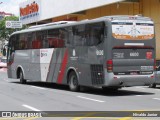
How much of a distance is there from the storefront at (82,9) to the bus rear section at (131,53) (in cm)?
1230

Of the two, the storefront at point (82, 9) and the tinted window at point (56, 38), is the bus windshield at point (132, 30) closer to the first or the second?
the tinted window at point (56, 38)

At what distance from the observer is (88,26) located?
18.9 m

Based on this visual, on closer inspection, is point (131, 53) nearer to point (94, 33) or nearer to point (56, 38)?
point (94, 33)

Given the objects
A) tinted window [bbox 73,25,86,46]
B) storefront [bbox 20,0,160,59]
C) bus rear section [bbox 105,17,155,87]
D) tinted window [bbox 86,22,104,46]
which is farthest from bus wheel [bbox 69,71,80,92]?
storefront [bbox 20,0,160,59]

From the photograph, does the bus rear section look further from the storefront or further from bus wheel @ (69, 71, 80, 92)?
the storefront

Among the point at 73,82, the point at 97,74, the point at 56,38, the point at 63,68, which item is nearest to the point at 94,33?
the point at 97,74

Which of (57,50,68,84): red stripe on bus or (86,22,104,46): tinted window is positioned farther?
(57,50,68,84): red stripe on bus

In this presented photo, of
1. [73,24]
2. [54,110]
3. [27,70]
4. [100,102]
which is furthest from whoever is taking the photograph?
[27,70]

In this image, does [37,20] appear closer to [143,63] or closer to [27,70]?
[27,70]

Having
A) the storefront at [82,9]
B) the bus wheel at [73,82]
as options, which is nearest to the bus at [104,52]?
the bus wheel at [73,82]

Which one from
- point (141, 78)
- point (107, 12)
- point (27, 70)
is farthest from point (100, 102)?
point (107, 12)

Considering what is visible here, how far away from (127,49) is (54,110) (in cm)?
590

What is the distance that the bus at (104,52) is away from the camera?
17547 millimetres

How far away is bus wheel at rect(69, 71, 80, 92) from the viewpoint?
1987 cm
